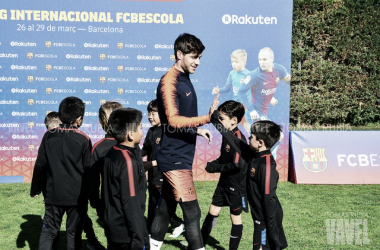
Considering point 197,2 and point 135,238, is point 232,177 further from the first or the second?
point 197,2

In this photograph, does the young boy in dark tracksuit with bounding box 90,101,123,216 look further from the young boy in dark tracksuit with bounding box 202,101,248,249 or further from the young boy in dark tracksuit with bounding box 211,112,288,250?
the young boy in dark tracksuit with bounding box 202,101,248,249

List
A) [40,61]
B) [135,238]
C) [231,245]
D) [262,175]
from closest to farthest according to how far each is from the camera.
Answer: [135,238]
[262,175]
[231,245]
[40,61]

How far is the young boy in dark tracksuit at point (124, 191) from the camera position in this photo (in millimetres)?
3289

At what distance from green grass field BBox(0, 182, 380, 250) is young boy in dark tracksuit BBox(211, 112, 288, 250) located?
114 cm

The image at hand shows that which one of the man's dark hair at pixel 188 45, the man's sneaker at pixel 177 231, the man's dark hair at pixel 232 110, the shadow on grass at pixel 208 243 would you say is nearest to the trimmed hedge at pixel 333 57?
the man's sneaker at pixel 177 231

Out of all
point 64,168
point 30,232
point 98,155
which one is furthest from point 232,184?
point 30,232

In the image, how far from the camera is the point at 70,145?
420 cm

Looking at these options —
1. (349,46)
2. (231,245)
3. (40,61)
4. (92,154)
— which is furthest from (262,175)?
(349,46)

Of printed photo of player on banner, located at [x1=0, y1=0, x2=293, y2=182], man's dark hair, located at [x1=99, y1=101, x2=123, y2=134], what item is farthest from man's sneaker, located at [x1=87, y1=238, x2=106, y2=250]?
printed photo of player on banner, located at [x1=0, y1=0, x2=293, y2=182]

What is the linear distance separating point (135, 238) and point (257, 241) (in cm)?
139

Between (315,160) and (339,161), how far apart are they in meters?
0.45

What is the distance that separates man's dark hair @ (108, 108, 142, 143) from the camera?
3.47 m

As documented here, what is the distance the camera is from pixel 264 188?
12.7 ft

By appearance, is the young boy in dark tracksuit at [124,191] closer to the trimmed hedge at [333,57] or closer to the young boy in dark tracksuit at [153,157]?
the young boy in dark tracksuit at [153,157]
